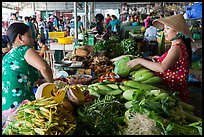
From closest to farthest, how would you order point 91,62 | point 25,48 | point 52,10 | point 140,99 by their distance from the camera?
point 140,99 → point 25,48 → point 91,62 → point 52,10

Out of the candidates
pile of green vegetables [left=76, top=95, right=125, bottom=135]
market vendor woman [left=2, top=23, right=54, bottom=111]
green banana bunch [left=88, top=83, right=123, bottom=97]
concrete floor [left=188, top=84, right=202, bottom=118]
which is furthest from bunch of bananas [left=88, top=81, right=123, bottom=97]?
concrete floor [left=188, top=84, right=202, bottom=118]

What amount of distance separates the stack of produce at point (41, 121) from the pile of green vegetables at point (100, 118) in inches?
5.2

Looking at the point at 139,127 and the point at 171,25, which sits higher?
the point at 171,25

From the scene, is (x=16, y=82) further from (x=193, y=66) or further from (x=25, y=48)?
(x=193, y=66)

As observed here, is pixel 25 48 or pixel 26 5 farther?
pixel 26 5

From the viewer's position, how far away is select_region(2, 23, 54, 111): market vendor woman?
2299 mm

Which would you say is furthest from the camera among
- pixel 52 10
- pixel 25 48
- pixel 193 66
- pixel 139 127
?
pixel 52 10

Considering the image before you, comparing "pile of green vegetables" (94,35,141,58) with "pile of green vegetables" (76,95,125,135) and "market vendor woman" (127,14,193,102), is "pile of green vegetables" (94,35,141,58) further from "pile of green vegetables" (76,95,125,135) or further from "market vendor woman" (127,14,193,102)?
"pile of green vegetables" (76,95,125,135)

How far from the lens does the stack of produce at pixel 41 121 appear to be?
1492mm

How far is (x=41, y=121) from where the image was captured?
1.51 metres

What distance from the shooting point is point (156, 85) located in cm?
281

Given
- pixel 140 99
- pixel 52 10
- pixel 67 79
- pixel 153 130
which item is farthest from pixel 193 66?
pixel 52 10

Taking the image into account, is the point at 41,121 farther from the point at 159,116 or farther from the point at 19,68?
the point at 19,68

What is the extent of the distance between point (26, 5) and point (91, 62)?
33426 millimetres
